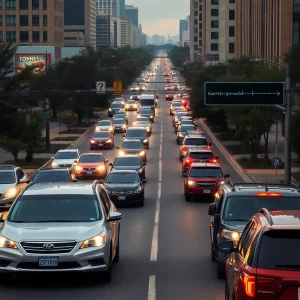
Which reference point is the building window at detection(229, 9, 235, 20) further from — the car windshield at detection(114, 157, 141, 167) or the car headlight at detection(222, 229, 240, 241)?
the car headlight at detection(222, 229, 240, 241)

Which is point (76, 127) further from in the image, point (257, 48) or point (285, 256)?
point (285, 256)

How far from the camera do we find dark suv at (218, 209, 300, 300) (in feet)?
26.9

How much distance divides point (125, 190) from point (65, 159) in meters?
14.2

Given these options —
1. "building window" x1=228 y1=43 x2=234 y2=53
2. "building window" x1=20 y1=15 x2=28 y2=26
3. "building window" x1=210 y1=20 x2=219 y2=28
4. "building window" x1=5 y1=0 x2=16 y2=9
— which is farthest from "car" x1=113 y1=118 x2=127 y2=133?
"building window" x1=210 y1=20 x2=219 y2=28

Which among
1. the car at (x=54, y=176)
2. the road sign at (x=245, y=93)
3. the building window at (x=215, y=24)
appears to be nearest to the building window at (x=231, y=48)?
the building window at (x=215, y=24)

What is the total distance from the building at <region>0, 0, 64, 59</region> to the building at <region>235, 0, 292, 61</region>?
3225 cm

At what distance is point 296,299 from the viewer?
26.9 feet

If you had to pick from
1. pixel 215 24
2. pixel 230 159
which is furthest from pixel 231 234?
pixel 215 24

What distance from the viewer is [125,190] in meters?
29.9

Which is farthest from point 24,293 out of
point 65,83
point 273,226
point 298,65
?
point 65,83

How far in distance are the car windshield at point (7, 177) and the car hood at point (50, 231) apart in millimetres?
12664

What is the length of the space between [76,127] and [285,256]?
243 ft

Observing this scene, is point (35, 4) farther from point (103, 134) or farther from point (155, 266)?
point (155, 266)

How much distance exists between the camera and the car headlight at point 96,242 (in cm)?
1375
